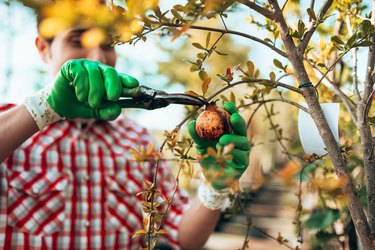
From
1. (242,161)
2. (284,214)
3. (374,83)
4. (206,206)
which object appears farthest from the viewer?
(284,214)

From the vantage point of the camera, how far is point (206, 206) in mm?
1653

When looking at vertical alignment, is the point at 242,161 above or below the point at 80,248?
above

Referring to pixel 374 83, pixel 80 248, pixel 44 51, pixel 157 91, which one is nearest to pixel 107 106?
pixel 157 91

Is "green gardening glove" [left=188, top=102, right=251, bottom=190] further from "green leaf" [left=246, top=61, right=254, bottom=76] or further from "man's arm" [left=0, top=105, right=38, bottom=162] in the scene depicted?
"man's arm" [left=0, top=105, right=38, bottom=162]

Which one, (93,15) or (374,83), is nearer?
(93,15)

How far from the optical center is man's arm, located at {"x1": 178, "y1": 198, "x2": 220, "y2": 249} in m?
1.72

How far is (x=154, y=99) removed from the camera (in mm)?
1083

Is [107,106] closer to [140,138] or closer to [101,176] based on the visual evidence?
[101,176]

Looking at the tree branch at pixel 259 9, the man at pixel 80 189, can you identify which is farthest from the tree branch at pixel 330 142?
the man at pixel 80 189

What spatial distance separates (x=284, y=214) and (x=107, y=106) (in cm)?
607

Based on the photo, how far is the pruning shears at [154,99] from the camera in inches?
40.8

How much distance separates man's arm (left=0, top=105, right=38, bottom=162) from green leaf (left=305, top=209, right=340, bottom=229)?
108 centimetres

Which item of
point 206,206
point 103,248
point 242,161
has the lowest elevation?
point 103,248

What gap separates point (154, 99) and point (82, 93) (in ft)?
0.74
